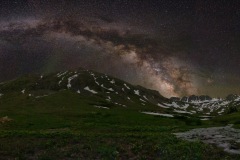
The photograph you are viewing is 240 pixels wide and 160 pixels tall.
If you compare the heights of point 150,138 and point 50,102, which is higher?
point 50,102

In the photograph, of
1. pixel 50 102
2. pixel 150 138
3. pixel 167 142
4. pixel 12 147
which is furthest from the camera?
pixel 50 102

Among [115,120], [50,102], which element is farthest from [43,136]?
[50,102]

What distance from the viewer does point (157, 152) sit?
96.3 feet

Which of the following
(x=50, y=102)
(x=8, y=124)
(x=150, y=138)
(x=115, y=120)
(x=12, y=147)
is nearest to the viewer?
(x=12, y=147)

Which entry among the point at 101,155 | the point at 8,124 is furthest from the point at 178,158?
the point at 8,124

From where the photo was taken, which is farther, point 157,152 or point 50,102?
point 50,102

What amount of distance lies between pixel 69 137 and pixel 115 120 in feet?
160

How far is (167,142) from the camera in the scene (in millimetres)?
34906

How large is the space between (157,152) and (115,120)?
59240mm

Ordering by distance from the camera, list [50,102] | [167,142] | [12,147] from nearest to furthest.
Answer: [12,147], [167,142], [50,102]

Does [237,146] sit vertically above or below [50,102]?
below

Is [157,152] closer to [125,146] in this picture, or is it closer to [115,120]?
[125,146]

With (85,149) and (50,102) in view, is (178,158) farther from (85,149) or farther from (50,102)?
(50,102)

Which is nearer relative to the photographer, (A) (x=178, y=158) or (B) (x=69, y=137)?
(A) (x=178, y=158)
